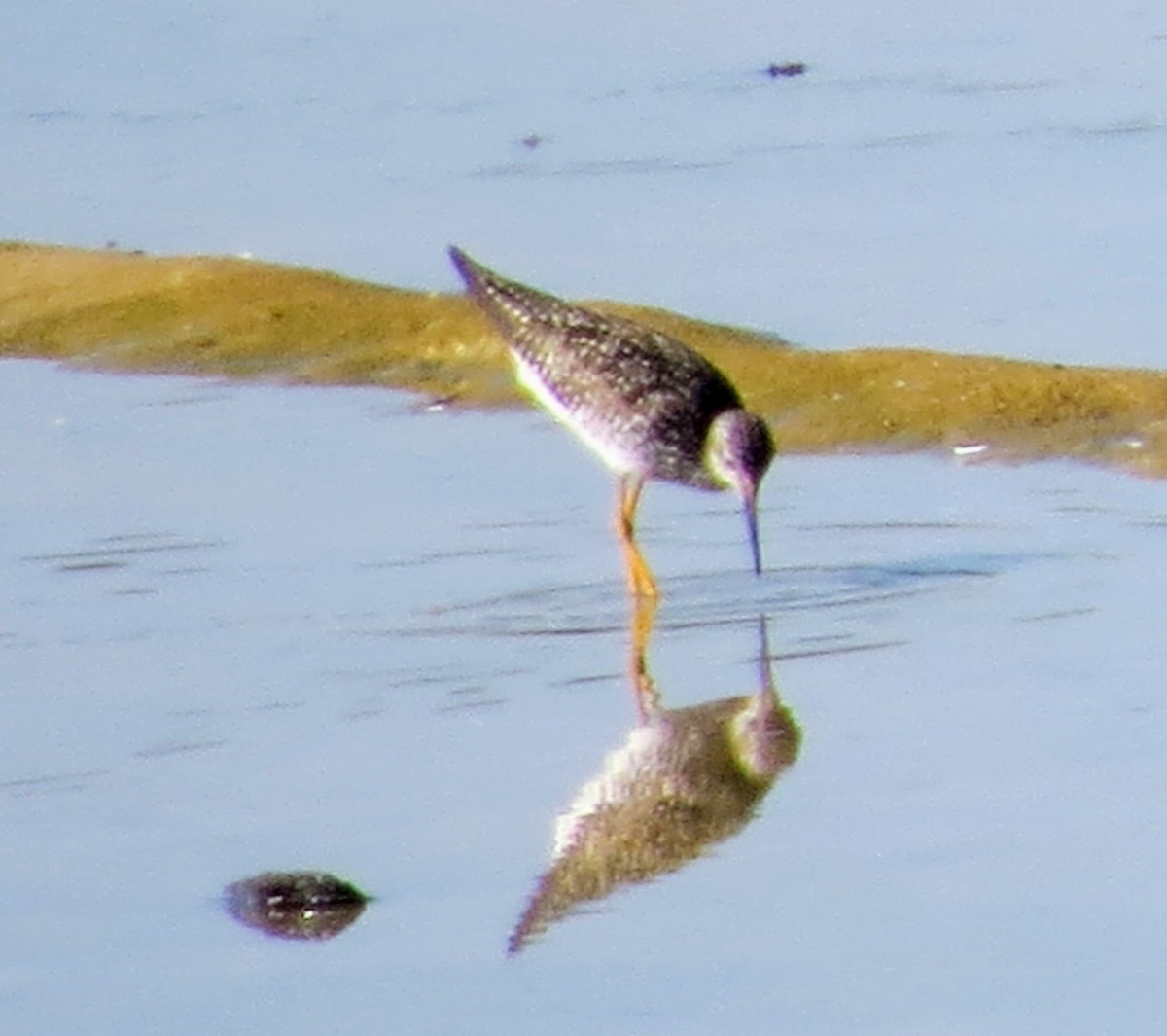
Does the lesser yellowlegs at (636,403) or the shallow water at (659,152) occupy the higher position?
the shallow water at (659,152)

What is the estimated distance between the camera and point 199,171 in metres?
15.0

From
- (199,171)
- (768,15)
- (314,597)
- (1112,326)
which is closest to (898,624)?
(314,597)

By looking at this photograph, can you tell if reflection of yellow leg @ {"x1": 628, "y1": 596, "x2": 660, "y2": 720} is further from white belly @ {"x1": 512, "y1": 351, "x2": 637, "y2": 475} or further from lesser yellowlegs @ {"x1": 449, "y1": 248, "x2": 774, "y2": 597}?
white belly @ {"x1": 512, "y1": 351, "x2": 637, "y2": 475}

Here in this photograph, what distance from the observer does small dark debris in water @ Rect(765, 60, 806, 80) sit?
634 inches

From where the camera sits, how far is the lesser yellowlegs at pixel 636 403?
9656 millimetres

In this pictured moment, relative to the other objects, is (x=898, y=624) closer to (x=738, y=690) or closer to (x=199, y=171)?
(x=738, y=690)

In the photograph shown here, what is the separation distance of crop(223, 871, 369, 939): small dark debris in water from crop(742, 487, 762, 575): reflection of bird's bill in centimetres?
257

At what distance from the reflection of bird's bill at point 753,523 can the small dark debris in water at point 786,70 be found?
670 centimetres

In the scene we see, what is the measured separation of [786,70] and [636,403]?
6343mm

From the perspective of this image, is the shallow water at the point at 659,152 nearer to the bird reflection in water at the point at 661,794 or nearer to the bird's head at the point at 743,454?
the bird's head at the point at 743,454

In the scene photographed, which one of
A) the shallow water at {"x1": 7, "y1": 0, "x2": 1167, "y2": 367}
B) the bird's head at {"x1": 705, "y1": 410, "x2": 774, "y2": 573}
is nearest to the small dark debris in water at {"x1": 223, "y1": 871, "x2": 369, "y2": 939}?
the bird's head at {"x1": 705, "y1": 410, "x2": 774, "y2": 573}

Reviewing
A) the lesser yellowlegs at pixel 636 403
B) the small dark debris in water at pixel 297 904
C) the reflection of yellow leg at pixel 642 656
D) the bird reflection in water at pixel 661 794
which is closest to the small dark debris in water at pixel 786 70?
the lesser yellowlegs at pixel 636 403

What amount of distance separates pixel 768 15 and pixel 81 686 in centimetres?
997

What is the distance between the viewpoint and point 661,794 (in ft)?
24.7
